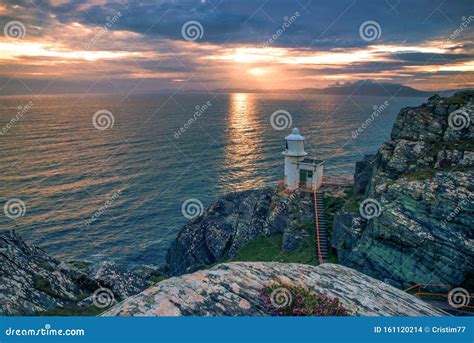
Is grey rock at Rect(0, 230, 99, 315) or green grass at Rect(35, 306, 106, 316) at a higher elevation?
grey rock at Rect(0, 230, 99, 315)

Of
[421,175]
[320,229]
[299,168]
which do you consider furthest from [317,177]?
[421,175]

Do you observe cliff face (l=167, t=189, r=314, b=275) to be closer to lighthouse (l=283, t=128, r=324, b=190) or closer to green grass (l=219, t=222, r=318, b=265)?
green grass (l=219, t=222, r=318, b=265)

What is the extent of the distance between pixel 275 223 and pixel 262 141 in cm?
6854

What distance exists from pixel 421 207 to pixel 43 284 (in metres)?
21.6

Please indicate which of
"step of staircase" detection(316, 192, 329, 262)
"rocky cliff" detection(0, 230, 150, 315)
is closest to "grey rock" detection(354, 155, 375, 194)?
"step of staircase" detection(316, 192, 329, 262)

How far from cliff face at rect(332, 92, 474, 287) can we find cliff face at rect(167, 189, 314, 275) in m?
6.11

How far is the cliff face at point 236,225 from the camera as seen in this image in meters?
36.4

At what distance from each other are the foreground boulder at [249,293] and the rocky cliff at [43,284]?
3889mm

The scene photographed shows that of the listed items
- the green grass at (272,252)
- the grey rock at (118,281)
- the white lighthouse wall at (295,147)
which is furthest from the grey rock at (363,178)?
the grey rock at (118,281)

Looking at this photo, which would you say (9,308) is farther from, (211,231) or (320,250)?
(211,231)

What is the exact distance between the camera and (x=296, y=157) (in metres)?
40.1

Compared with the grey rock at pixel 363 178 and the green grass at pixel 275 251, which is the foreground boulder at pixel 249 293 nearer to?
the green grass at pixel 275 251

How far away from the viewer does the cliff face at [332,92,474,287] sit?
21.3 meters

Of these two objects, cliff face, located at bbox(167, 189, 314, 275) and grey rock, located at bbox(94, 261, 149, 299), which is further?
cliff face, located at bbox(167, 189, 314, 275)
